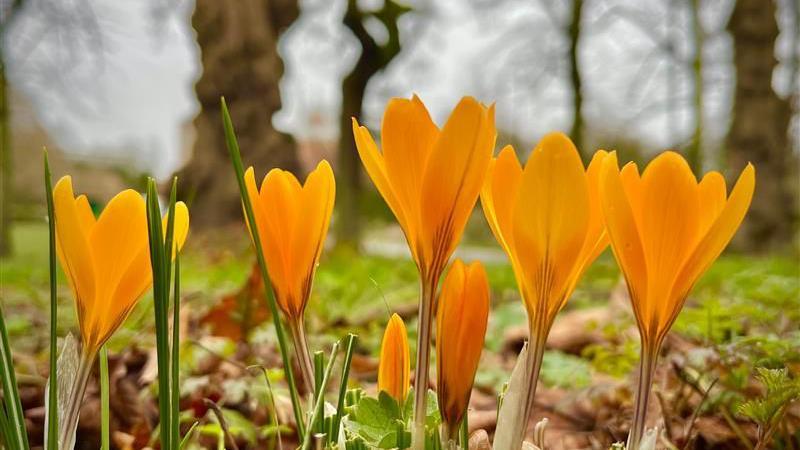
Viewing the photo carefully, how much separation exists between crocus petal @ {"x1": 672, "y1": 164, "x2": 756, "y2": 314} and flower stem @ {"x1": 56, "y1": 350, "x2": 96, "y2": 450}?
43cm

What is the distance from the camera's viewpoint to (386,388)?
55cm

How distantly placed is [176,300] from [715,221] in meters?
0.38

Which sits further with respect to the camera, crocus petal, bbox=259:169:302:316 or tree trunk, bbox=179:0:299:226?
tree trunk, bbox=179:0:299:226

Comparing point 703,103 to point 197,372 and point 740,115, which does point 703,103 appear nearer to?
point 740,115

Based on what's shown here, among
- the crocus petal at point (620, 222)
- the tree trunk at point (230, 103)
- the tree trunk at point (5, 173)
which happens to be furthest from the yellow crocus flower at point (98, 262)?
the tree trunk at point (5, 173)

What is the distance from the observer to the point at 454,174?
1.53ft

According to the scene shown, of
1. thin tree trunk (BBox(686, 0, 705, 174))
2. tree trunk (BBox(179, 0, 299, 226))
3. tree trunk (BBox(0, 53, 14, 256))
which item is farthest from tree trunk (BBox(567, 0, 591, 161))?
tree trunk (BBox(0, 53, 14, 256))

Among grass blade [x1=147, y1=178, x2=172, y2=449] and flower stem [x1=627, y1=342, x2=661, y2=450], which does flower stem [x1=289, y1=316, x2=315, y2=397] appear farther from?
flower stem [x1=627, y1=342, x2=661, y2=450]

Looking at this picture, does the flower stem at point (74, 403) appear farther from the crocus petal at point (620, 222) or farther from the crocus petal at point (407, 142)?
the crocus petal at point (620, 222)

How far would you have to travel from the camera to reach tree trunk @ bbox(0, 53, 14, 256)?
860 centimetres

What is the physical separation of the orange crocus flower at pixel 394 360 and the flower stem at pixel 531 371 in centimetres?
10

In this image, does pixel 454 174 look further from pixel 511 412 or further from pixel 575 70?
pixel 575 70

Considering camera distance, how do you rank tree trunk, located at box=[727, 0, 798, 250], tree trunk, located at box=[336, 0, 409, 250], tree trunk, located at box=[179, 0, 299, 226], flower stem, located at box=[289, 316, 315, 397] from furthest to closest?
1. tree trunk, located at box=[336, 0, 409, 250]
2. tree trunk, located at box=[727, 0, 798, 250]
3. tree trunk, located at box=[179, 0, 299, 226]
4. flower stem, located at box=[289, 316, 315, 397]

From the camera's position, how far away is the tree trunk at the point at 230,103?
25.6 feet
